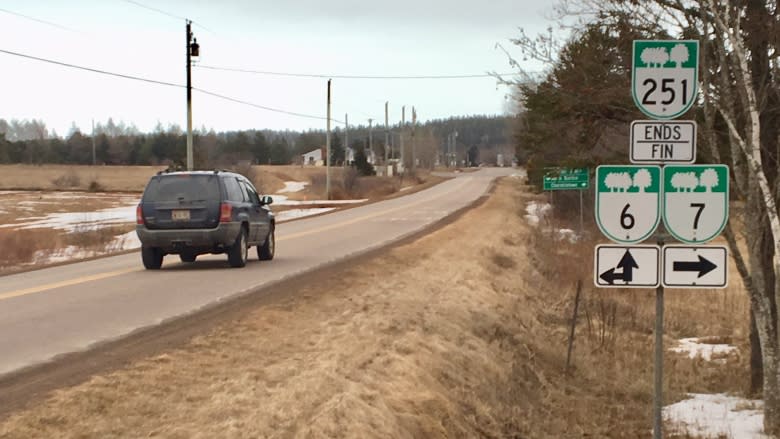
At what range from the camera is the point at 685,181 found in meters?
7.12

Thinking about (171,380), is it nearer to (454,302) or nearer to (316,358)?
(316,358)

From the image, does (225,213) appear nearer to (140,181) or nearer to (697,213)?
(697,213)

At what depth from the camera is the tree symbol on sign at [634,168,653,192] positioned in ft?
23.5

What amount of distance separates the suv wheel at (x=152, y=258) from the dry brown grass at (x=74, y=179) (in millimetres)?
77243

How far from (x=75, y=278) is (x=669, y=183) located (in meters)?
11.7

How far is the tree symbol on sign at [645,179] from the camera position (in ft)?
23.5

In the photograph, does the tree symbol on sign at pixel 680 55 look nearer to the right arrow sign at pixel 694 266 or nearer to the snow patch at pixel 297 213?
the right arrow sign at pixel 694 266

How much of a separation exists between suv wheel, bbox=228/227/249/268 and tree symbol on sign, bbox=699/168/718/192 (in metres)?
11.2

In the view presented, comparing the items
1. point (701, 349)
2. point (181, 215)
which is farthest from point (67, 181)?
point (701, 349)

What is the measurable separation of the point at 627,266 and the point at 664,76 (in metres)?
1.62

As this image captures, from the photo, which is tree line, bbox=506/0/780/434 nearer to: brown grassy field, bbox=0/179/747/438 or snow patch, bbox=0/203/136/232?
brown grassy field, bbox=0/179/747/438

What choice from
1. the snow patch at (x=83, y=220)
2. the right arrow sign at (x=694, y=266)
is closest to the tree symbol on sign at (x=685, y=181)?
the right arrow sign at (x=694, y=266)

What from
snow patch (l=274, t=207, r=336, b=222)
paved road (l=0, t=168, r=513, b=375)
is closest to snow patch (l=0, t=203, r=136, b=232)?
snow patch (l=274, t=207, r=336, b=222)

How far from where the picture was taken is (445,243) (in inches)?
945
